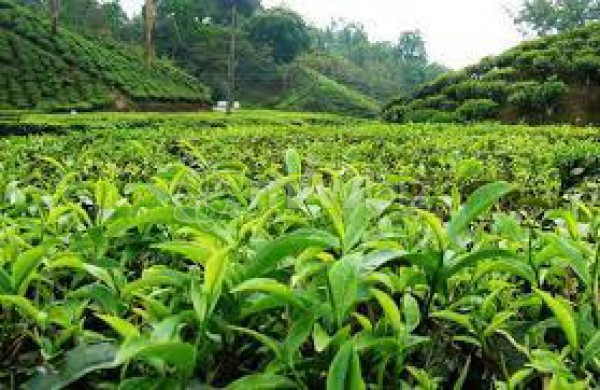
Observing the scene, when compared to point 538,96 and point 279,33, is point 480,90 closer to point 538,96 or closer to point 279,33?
point 538,96

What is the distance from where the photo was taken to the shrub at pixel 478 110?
54.4 ft

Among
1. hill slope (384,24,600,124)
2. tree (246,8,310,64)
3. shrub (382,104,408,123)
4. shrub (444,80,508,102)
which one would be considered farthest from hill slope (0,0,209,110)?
tree (246,8,310,64)

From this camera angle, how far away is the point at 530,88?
1639 cm

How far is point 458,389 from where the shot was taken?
952mm

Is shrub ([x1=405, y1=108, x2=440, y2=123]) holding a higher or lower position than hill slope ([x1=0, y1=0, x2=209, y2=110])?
lower

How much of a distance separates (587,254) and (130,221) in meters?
0.75

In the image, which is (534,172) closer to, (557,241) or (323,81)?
(557,241)

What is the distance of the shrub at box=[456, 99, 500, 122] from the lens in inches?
653

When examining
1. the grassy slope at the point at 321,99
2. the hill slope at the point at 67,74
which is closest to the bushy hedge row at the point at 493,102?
the hill slope at the point at 67,74

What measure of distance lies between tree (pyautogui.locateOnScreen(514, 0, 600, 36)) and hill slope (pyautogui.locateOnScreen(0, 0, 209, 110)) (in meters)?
32.8

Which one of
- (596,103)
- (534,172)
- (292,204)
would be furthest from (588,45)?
(292,204)

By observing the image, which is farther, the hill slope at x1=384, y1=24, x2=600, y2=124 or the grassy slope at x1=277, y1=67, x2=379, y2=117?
the grassy slope at x1=277, y1=67, x2=379, y2=117

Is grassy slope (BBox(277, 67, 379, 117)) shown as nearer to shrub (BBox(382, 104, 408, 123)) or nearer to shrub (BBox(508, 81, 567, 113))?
shrub (BBox(382, 104, 408, 123))

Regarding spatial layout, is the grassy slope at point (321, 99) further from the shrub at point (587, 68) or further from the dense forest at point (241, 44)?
the shrub at point (587, 68)
